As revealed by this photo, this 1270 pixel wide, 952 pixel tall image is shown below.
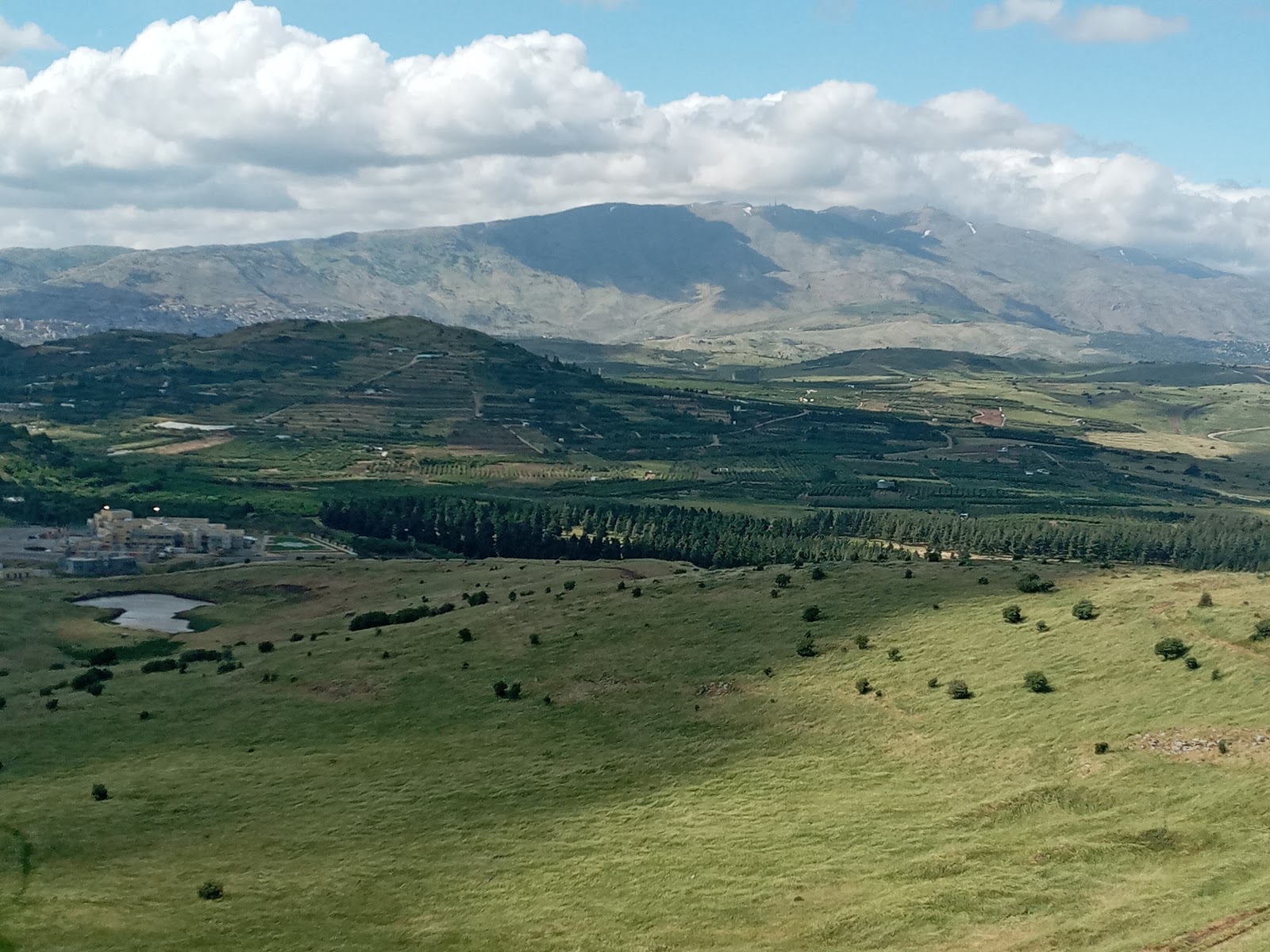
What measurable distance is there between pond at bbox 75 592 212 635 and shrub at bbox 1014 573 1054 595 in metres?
85.2

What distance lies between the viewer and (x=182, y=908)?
51.8 meters

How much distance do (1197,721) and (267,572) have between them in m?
125

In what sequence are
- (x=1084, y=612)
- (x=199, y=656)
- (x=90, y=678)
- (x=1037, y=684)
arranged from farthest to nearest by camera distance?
(x=199, y=656) → (x=90, y=678) → (x=1084, y=612) → (x=1037, y=684)

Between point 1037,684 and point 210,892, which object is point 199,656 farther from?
point 1037,684

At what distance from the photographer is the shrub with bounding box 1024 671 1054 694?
2756 inches

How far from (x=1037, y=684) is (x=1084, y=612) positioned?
11.8m

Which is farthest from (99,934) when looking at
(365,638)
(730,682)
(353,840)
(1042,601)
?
(1042,601)

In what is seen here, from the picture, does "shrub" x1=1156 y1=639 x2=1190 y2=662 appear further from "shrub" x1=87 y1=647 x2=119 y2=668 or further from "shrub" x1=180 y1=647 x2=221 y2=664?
"shrub" x1=87 y1=647 x2=119 y2=668

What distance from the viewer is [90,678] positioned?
9300 centimetres

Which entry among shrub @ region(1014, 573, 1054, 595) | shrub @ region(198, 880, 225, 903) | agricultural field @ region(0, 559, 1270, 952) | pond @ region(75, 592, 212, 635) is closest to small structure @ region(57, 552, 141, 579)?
pond @ region(75, 592, 212, 635)

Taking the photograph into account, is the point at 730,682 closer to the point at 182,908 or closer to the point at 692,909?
the point at 692,909

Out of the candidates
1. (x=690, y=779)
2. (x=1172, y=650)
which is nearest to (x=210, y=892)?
(x=690, y=779)

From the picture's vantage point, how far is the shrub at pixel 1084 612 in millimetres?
79750

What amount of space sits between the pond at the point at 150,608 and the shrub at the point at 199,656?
25.4m
